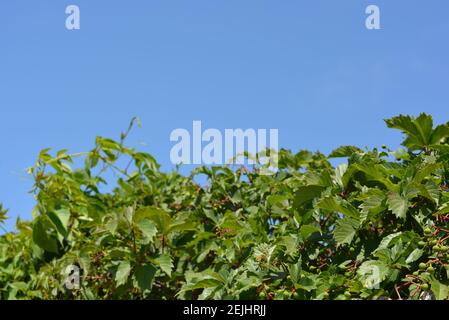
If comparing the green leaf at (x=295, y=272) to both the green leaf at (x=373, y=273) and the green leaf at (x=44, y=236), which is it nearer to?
the green leaf at (x=373, y=273)

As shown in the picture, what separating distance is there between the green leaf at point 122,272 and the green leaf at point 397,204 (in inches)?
65.8

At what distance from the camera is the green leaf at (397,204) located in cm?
222

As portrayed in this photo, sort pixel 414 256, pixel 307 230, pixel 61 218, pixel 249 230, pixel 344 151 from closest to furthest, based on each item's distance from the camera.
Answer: pixel 414 256
pixel 307 230
pixel 344 151
pixel 249 230
pixel 61 218

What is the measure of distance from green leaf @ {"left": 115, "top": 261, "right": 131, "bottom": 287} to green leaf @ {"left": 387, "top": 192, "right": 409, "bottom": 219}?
1671 mm

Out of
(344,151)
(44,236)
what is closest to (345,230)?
(344,151)

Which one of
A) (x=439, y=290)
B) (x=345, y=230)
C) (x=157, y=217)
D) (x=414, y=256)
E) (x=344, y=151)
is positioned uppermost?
(x=344, y=151)

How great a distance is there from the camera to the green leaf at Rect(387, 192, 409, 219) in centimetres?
222

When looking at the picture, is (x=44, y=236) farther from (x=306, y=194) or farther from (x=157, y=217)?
(x=306, y=194)

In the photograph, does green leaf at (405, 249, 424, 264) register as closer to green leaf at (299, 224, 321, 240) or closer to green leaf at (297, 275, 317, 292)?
green leaf at (297, 275, 317, 292)

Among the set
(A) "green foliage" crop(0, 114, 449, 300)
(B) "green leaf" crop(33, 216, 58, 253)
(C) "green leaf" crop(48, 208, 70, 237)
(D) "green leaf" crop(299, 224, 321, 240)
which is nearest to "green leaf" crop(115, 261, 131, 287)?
(A) "green foliage" crop(0, 114, 449, 300)

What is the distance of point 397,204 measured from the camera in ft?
7.41

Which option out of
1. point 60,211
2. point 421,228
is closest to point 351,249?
point 421,228

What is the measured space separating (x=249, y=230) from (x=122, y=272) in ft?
2.53

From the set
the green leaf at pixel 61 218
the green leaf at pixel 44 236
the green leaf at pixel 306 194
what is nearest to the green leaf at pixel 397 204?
the green leaf at pixel 306 194
